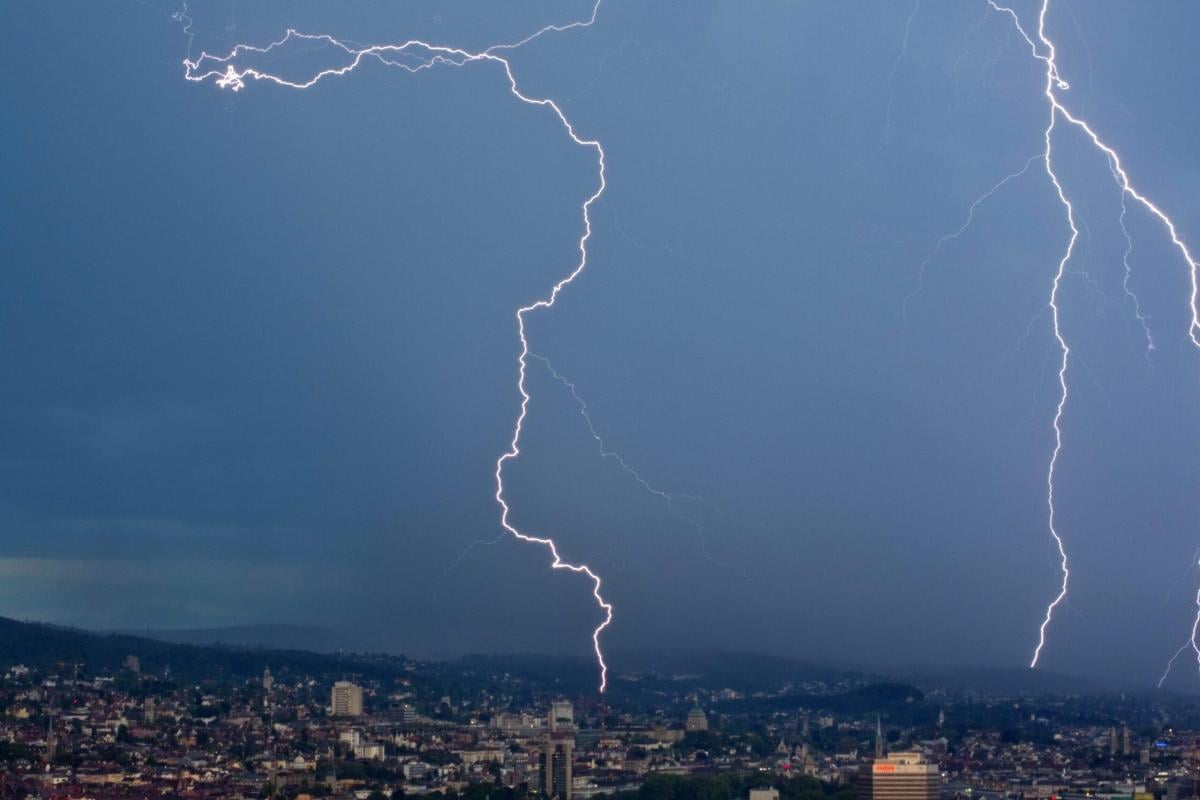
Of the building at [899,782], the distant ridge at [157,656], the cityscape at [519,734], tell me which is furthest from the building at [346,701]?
the building at [899,782]

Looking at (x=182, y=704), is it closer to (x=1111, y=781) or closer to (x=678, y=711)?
(x=678, y=711)

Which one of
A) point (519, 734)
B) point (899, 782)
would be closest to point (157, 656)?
point (519, 734)

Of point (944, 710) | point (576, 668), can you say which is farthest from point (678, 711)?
point (944, 710)

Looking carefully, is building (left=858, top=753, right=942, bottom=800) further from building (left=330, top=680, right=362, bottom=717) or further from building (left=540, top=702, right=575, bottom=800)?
building (left=330, top=680, right=362, bottom=717)

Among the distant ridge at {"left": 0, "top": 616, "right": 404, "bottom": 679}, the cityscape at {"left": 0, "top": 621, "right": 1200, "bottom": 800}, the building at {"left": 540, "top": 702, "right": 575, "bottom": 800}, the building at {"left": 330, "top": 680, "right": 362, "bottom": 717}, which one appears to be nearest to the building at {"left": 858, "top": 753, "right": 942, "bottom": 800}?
the cityscape at {"left": 0, "top": 621, "right": 1200, "bottom": 800}

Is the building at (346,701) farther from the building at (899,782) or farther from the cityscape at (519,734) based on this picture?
the building at (899,782)
